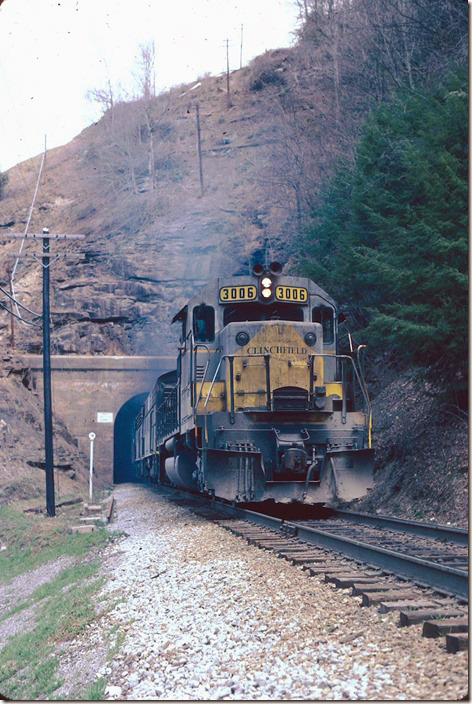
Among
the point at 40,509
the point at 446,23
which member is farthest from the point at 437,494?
the point at 40,509

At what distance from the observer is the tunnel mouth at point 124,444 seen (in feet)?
128

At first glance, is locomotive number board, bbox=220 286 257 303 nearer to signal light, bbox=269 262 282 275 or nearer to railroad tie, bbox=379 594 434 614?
signal light, bbox=269 262 282 275

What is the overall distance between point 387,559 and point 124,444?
36621 millimetres

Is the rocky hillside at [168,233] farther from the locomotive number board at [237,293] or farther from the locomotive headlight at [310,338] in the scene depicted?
the locomotive headlight at [310,338]

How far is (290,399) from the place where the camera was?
10.8m

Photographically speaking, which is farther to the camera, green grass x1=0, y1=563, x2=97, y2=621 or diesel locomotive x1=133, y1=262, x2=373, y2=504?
diesel locomotive x1=133, y1=262, x2=373, y2=504

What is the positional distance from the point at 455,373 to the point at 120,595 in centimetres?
729

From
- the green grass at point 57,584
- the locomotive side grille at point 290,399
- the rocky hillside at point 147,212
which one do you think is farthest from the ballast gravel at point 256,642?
the rocky hillside at point 147,212

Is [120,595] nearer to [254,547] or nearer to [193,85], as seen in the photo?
[254,547]

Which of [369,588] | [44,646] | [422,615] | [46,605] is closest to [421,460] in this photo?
[46,605]

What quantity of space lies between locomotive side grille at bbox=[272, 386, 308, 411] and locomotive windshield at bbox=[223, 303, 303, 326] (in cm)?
132

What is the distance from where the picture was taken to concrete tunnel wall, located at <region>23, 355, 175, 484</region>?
31641 millimetres

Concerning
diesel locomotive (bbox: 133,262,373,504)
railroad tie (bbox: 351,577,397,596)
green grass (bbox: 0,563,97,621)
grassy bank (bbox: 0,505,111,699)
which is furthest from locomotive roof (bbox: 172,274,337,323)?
railroad tie (bbox: 351,577,397,596)

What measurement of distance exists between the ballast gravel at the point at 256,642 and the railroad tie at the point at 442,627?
64 mm
